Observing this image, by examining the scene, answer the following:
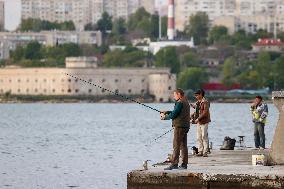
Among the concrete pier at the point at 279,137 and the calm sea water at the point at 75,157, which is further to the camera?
the calm sea water at the point at 75,157

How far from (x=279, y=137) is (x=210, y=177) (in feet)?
6.93

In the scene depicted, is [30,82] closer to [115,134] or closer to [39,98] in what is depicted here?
[39,98]

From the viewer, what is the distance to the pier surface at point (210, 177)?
26078 mm

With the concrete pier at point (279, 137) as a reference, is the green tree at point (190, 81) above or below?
below

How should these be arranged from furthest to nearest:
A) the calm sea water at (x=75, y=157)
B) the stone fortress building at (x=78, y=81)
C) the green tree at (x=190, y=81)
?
the green tree at (x=190, y=81) < the stone fortress building at (x=78, y=81) < the calm sea water at (x=75, y=157)

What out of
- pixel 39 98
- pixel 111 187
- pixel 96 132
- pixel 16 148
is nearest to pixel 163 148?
pixel 16 148

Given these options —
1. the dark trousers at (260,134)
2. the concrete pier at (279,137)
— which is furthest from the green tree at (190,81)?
the concrete pier at (279,137)

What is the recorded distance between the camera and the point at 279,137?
91.9 feet

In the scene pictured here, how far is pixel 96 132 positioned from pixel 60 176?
34.0 metres

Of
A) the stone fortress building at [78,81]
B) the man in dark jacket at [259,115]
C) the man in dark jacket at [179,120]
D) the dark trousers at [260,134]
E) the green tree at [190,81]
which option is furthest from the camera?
the green tree at [190,81]

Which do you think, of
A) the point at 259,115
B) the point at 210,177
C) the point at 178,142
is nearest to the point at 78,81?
the point at 259,115

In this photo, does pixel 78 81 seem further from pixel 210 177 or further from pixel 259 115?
pixel 210 177

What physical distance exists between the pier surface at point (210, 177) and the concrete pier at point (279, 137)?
303 mm

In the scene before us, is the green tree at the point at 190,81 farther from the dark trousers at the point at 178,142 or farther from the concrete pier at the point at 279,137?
the dark trousers at the point at 178,142
